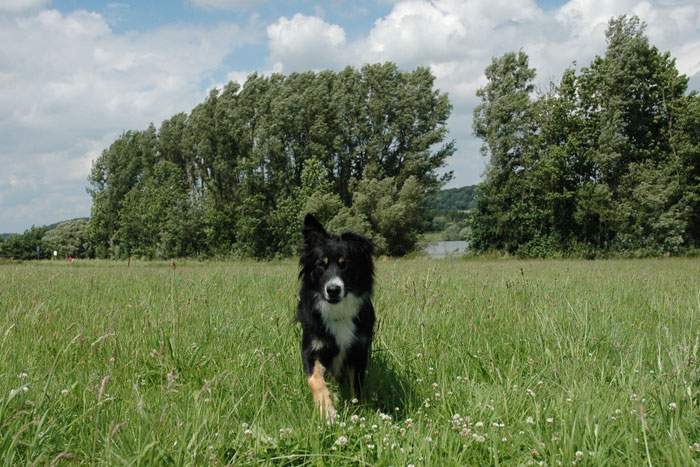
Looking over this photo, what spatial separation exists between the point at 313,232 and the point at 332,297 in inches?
27.5

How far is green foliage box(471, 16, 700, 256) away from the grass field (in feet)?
96.1

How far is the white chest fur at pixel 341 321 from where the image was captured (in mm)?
4371

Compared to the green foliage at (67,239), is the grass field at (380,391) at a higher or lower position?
lower

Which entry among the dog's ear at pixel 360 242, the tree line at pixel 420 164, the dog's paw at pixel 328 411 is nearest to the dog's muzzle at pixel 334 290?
the dog's ear at pixel 360 242

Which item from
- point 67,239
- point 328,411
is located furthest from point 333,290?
point 67,239

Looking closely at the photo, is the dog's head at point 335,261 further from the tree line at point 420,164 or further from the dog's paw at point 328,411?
the tree line at point 420,164

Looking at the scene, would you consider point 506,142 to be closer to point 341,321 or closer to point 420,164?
point 420,164

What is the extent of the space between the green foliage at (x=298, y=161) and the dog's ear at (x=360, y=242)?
33651 mm

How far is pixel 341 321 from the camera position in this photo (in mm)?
4461

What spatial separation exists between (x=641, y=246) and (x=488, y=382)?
33.3 m

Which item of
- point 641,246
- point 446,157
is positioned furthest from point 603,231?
point 446,157

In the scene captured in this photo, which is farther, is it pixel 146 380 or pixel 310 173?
pixel 310 173

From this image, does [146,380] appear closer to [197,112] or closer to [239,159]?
[239,159]

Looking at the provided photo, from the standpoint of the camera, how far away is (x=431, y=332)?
5.44 m
